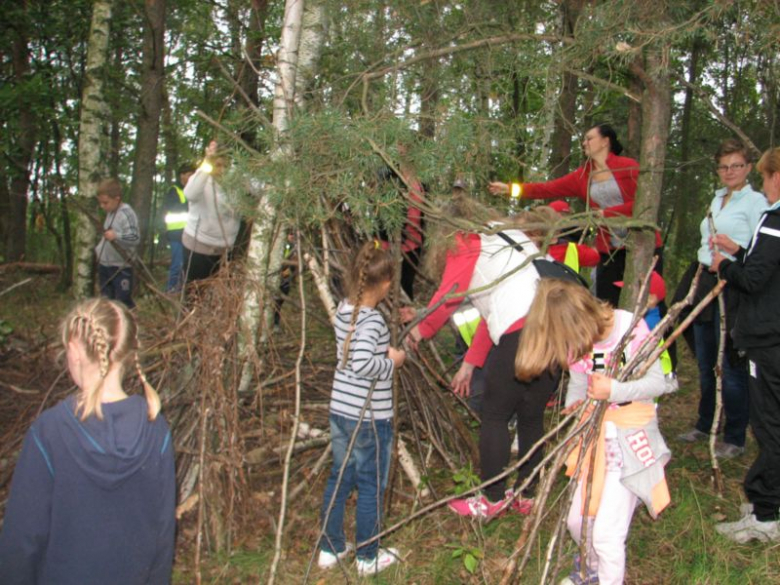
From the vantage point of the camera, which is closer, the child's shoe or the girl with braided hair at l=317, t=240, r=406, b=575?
the girl with braided hair at l=317, t=240, r=406, b=575

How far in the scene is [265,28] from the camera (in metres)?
8.63

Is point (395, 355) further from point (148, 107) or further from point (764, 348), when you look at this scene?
point (148, 107)

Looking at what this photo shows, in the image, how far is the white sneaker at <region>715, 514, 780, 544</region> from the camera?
124 inches

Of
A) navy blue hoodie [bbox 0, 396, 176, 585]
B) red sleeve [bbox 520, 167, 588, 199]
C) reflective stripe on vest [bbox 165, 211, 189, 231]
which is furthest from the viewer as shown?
reflective stripe on vest [bbox 165, 211, 189, 231]

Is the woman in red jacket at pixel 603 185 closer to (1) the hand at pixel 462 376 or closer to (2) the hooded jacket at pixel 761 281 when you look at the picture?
(2) the hooded jacket at pixel 761 281

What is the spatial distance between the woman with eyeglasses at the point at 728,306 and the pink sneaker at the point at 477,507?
4.91 ft

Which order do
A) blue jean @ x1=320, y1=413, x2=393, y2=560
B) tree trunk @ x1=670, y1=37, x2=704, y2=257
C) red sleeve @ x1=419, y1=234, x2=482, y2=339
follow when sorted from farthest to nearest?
tree trunk @ x1=670, y1=37, x2=704, y2=257, red sleeve @ x1=419, y1=234, x2=482, y2=339, blue jean @ x1=320, y1=413, x2=393, y2=560

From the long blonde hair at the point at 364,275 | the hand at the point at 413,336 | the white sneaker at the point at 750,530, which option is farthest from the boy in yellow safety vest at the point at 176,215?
the white sneaker at the point at 750,530

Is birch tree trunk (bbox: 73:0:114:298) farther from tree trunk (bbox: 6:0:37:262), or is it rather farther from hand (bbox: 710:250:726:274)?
hand (bbox: 710:250:726:274)

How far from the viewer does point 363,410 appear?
3.00 meters

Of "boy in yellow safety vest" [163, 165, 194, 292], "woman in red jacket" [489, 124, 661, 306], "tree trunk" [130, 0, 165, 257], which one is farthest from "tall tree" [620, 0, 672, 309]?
"tree trunk" [130, 0, 165, 257]

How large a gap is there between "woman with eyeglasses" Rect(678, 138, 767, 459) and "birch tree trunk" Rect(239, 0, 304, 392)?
2.26 m

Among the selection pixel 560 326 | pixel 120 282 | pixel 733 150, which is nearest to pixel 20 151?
pixel 120 282

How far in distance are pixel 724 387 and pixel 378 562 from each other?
2280mm
